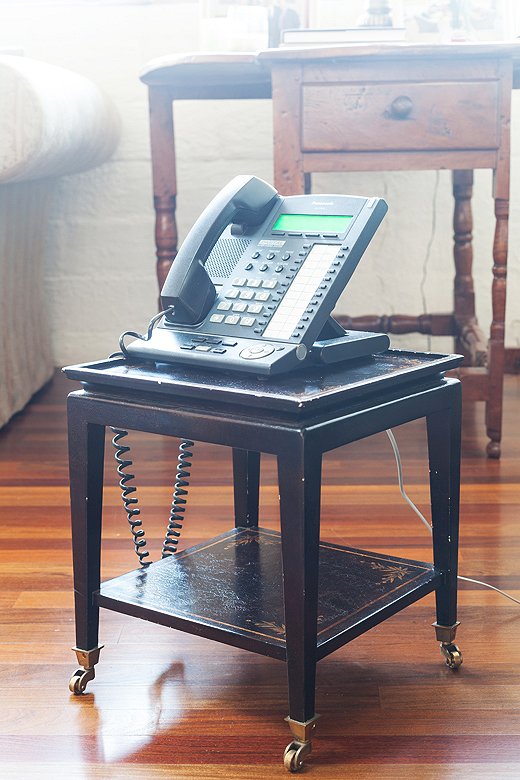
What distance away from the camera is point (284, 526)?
2.95 ft

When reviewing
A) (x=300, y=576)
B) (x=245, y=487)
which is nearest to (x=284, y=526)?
(x=300, y=576)

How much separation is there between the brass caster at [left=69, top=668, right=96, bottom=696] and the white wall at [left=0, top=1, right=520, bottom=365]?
171 centimetres

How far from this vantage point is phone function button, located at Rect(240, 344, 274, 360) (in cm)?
96

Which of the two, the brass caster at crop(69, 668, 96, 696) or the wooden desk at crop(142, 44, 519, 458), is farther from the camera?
the wooden desk at crop(142, 44, 519, 458)

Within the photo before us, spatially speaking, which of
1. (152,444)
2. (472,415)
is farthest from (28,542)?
(472,415)

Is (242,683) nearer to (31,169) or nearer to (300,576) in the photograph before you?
(300,576)

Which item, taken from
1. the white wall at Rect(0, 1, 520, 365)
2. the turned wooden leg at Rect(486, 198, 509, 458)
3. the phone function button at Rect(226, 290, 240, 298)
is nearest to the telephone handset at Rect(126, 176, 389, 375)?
the phone function button at Rect(226, 290, 240, 298)

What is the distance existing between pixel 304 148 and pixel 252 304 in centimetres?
89

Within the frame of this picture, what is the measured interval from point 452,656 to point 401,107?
105 cm

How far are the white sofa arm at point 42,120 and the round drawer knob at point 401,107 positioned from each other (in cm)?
60

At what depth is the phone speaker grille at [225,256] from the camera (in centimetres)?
109

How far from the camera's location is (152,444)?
211cm

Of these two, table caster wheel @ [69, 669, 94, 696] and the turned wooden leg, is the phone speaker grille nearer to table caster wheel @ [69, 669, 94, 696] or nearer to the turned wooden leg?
table caster wheel @ [69, 669, 94, 696]

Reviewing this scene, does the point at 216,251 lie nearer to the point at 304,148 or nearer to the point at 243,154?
the point at 304,148
